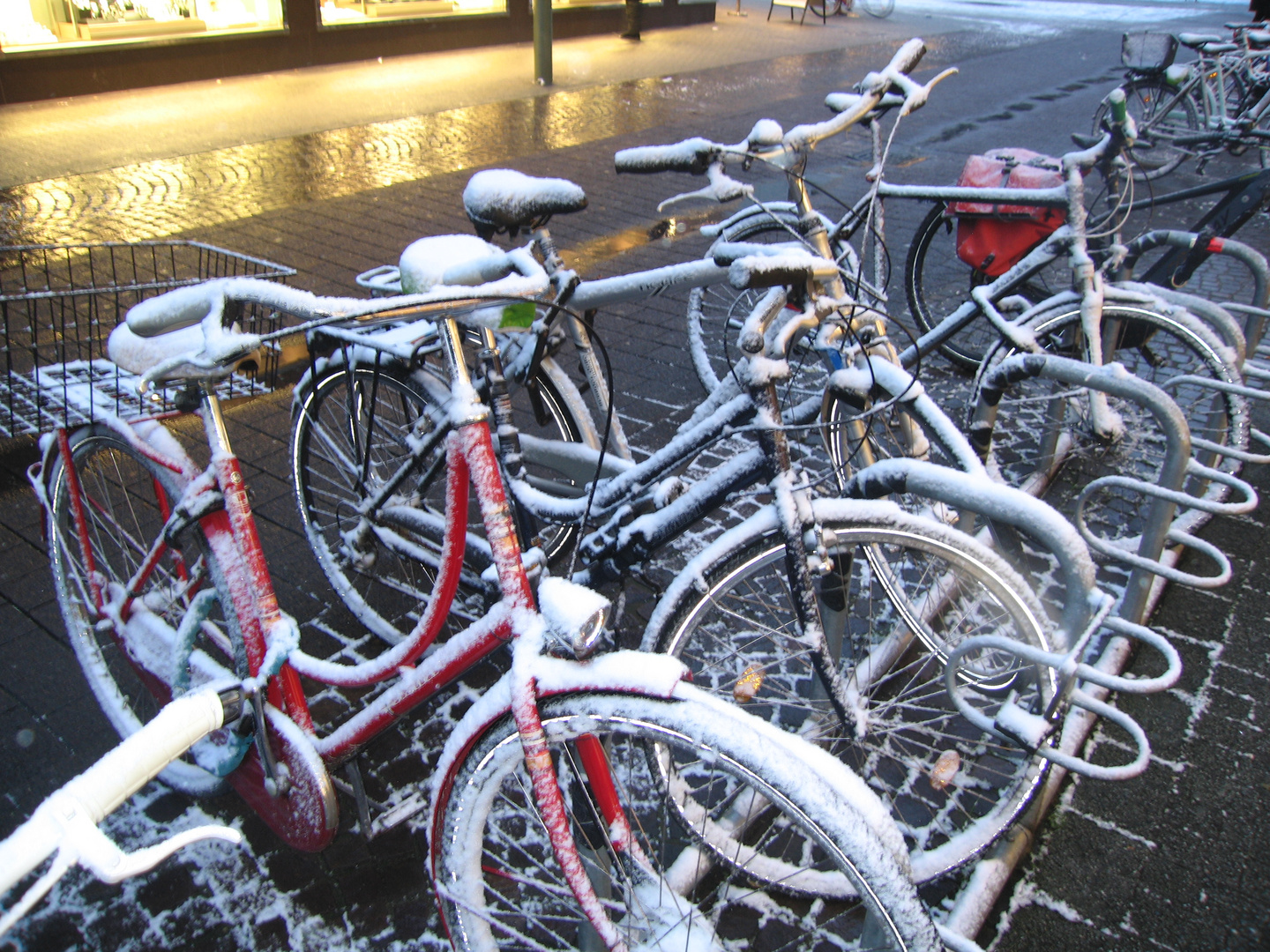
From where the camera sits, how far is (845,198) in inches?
311

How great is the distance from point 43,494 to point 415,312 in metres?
1.59

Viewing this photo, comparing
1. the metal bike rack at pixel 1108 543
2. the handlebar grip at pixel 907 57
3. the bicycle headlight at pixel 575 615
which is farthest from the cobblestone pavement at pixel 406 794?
the handlebar grip at pixel 907 57

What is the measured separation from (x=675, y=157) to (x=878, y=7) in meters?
20.9

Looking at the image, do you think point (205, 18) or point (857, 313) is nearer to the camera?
point (857, 313)

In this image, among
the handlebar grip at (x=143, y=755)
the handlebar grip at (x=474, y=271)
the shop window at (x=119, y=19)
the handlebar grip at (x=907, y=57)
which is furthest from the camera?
the shop window at (x=119, y=19)

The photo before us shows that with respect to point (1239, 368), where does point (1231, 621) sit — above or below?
below

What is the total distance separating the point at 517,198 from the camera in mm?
2658

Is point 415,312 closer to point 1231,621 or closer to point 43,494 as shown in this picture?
point 43,494

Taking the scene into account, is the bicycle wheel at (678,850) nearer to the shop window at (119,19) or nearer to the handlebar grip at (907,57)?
the handlebar grip at (907,57)

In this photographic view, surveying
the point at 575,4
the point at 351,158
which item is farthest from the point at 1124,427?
the point at 575,4

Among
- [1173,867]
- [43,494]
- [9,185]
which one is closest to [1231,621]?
[1173,867]

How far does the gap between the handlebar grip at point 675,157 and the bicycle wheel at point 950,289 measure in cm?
174

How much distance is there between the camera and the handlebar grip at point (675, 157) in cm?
276

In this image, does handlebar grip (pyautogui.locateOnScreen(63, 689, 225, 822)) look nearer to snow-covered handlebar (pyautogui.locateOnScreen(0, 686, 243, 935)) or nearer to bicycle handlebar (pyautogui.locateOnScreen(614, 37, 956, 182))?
snow-covered handlebar (pyautogui.locateOnScreen(0, 686, 243, 935))
